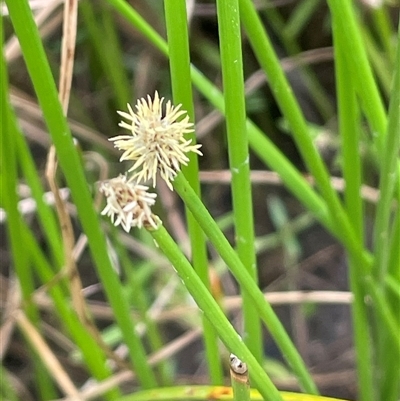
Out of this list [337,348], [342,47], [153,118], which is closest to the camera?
[153,118]

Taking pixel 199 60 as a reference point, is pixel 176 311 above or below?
below

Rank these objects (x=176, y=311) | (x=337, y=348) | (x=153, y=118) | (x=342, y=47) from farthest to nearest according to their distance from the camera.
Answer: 1. (x=337, y=348)
2. (x=176, y=311)
3. (x=342, y=47)
4. (x=153, y=118)

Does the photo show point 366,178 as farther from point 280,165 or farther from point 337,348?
point 280,165

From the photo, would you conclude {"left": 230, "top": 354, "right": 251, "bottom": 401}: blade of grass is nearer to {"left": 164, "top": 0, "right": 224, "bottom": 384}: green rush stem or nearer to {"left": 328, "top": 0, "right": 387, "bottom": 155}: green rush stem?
{"left": 164, "top": 0, "right": 224, "bottom": 384}: green rush stem

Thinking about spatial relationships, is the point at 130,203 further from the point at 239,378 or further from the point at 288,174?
the point at 288,174

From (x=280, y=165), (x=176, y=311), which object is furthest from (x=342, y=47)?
(x=176, y=311)

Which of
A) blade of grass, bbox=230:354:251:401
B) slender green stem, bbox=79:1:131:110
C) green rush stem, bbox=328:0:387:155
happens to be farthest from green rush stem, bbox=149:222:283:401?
slender green stem, bbox=79:1:131:110

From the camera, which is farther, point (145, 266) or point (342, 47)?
point (145, 266)
